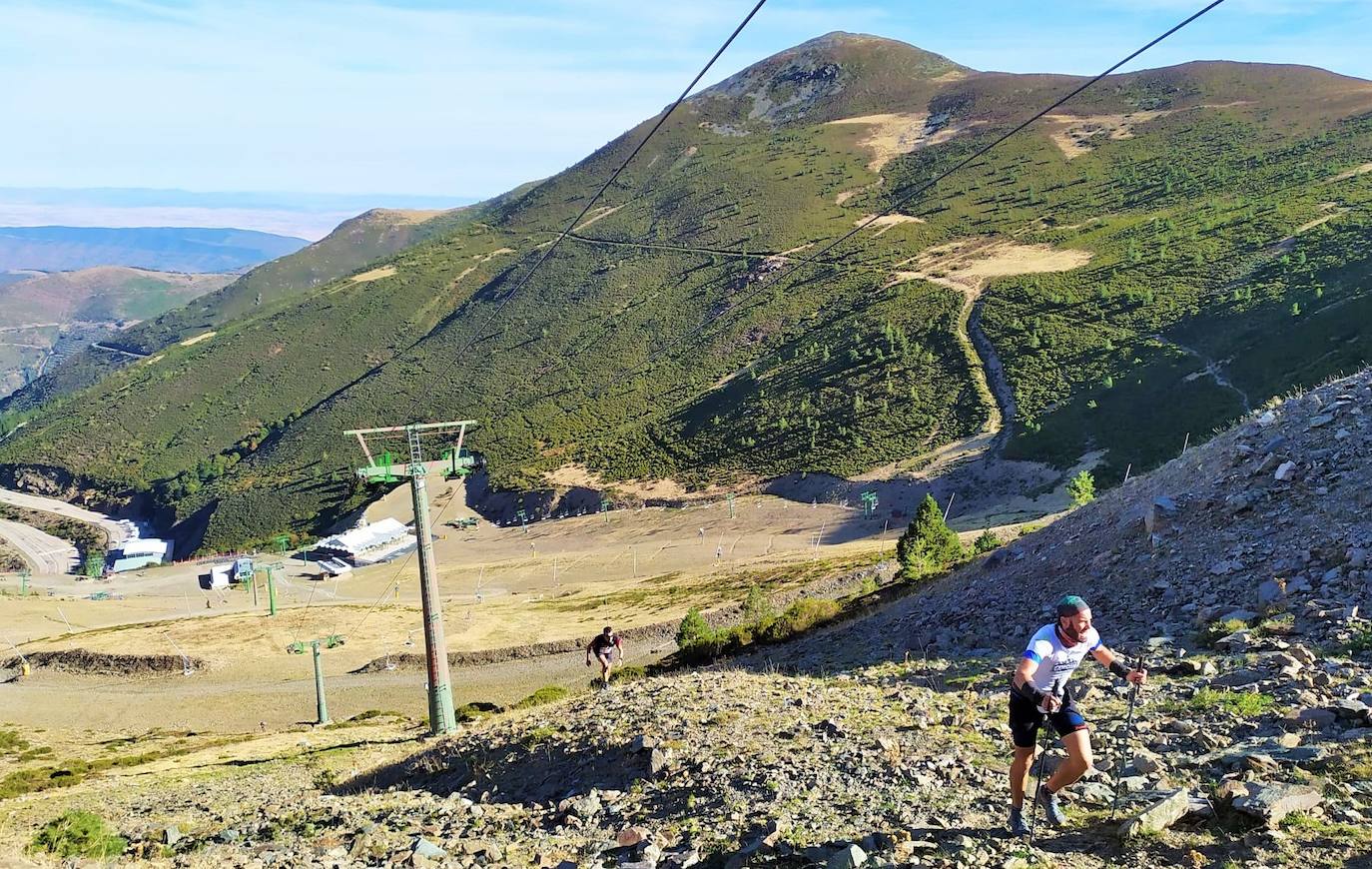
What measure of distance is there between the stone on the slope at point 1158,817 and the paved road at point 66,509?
143 metres

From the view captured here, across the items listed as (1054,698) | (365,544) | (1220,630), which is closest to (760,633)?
(1220,630)

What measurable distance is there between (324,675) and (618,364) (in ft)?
228

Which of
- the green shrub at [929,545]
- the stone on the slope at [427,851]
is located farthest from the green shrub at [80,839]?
the green shrub at [929,545]

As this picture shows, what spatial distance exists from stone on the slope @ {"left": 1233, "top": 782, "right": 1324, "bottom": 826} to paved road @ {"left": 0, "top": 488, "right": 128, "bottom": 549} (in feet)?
471

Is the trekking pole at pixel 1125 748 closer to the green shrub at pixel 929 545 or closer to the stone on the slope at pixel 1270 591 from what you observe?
the stone on the slope at pixel 1270 591

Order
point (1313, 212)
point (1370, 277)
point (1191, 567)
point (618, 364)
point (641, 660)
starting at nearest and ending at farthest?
1. point (1191, 567)
2. point (641, 660)
3. point (1370, 277)
4. point (1313, 212)
5. point (618, 364)

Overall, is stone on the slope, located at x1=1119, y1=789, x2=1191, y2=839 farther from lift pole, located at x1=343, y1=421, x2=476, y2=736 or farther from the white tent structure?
the white tent structure

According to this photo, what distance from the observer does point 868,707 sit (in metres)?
12.2

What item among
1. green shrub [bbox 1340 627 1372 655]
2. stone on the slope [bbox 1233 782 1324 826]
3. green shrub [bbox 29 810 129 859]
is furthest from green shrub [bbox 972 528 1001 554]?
green shrub [bbox 29 810 129 859]

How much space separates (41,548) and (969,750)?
14923cm

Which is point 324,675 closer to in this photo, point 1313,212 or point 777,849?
point 777,849

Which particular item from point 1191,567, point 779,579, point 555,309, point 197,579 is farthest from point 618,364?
point 1191,567

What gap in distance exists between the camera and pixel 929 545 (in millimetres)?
30547

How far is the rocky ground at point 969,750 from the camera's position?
23.9 ft
